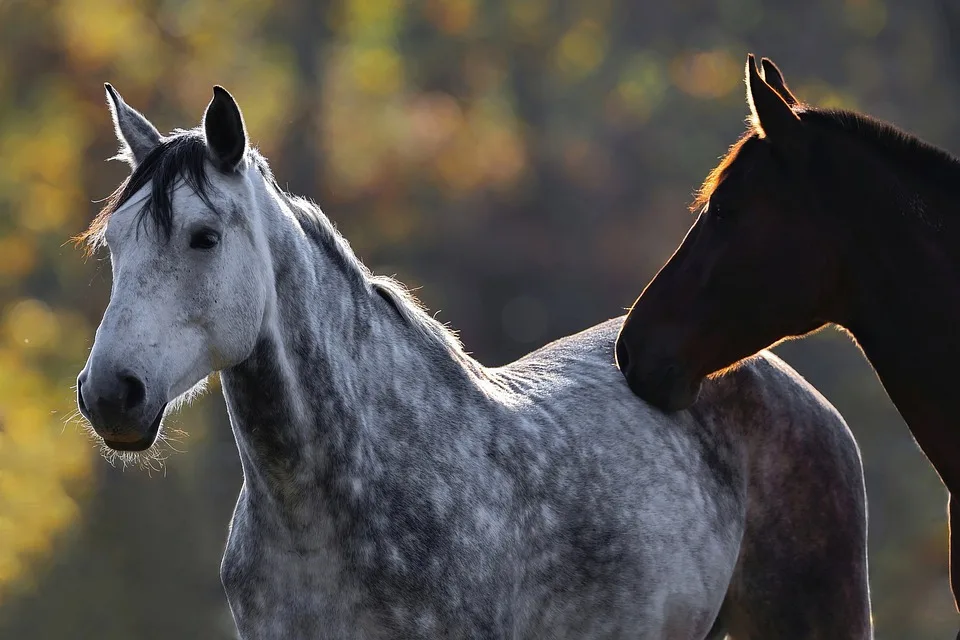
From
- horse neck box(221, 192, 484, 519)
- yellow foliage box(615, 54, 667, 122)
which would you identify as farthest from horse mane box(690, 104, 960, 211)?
yellow foliage box(615, 54, 667, 122)

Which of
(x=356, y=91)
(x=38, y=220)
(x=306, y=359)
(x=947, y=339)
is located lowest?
(x=947, y=339)

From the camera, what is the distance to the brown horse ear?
4199 millimetres

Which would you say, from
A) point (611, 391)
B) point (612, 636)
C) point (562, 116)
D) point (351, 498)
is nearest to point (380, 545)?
point (351, 498)

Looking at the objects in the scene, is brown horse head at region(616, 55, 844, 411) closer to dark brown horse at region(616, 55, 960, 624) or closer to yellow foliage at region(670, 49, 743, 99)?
dark brown horse at region(616, 55, 960, 624)

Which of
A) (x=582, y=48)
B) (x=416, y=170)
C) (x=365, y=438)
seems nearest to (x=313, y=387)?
(x=365, y=438)

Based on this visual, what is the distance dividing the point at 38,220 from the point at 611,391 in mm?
16661

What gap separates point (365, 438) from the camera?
4039 mm

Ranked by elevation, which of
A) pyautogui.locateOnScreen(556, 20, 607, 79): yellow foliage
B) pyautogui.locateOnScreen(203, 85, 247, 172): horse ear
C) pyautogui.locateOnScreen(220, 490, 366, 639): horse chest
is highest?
pyautogui.locateOnScreen(556, 20, 607, 79): yellow foliage

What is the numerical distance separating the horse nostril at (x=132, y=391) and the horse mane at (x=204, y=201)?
1.41 feet

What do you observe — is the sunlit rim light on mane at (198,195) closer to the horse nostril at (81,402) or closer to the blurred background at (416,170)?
the horse nostril at (81,402)

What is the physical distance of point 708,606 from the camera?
505 centimetres

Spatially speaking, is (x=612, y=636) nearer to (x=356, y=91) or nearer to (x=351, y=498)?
(x=351, y=498)

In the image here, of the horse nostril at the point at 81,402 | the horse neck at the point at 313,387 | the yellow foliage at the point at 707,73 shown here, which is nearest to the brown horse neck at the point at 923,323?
the horse neck at the point at 313,387

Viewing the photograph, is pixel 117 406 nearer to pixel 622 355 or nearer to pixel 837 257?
pixel 622 355
